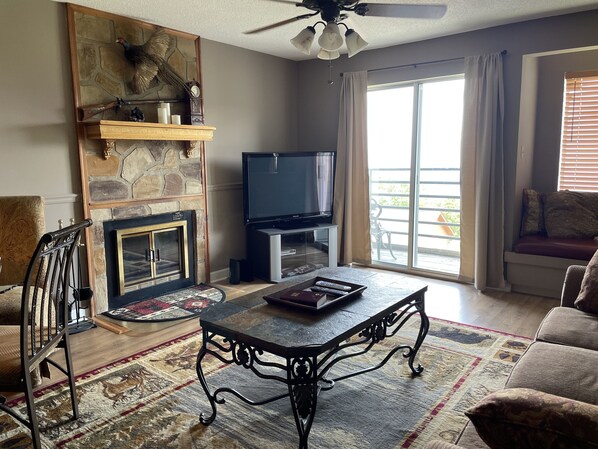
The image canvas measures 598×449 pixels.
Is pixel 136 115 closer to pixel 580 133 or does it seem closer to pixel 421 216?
pixel 421 216

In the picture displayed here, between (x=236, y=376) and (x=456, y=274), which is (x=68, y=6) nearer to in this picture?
(x=236, y=376)

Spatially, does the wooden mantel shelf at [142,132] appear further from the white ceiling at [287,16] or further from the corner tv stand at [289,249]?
the corner tv stand at [289,249]

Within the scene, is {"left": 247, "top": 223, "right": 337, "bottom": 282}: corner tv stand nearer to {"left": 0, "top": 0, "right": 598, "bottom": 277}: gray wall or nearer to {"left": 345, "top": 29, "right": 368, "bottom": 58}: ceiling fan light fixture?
{"left": 0, "top": 0, "right": 598, "bottom": 277}: gray wall

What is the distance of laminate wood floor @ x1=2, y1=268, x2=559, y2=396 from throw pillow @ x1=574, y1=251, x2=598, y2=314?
3.06 feet

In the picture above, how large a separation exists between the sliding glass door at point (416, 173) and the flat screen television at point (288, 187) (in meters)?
0.56

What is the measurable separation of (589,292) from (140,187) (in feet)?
11.1

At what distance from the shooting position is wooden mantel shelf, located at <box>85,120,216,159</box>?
3426 millimetres

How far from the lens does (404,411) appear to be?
2.21m

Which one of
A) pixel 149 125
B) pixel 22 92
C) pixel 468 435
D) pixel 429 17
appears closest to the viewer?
pixel 468 435

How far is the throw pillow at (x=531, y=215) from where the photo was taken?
4.24 m

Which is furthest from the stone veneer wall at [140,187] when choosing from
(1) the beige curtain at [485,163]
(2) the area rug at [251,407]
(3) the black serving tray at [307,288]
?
(1) the beige curtain at [485,163]

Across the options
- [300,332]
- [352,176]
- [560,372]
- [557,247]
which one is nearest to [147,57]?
[352,176]

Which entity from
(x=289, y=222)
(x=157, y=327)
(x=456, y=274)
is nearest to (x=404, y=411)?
(x=157, y=327)

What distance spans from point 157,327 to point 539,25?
4038mm
